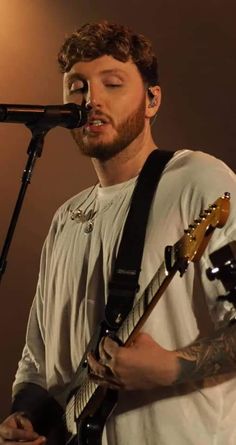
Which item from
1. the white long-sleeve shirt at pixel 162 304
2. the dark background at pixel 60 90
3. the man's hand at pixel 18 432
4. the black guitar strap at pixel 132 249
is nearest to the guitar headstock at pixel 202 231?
the white long-sleeve shirt at pixel 162 304

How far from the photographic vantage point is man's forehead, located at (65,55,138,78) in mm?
1523

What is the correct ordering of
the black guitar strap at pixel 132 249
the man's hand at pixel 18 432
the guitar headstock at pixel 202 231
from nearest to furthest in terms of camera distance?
1. the guitar headstock at pixel 202 231
2. the black guitar strap at pixel 132 249
3. the man's hand at pixel 18 432

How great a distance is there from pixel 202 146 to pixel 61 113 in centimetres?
97

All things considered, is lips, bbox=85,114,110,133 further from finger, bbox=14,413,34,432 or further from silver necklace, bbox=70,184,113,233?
finger, bbox=14,413,34,432

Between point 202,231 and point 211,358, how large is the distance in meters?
0.22

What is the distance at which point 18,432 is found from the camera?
1.44 meters

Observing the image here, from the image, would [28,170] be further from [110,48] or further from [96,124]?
[110,48]

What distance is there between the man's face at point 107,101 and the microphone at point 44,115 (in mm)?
212

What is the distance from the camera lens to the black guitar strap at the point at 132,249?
1.29m

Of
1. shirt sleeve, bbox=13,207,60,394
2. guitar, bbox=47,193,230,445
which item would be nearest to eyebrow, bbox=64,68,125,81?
shirt sleeve, bbox=13,207,60,394

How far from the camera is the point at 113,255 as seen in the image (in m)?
1.40

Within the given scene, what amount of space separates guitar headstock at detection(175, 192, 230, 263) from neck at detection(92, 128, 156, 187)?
1.50ft

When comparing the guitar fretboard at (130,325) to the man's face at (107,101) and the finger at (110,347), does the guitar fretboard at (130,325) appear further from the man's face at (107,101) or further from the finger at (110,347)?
the man's face at (107,101)

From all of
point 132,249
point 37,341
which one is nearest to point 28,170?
point 132,249
